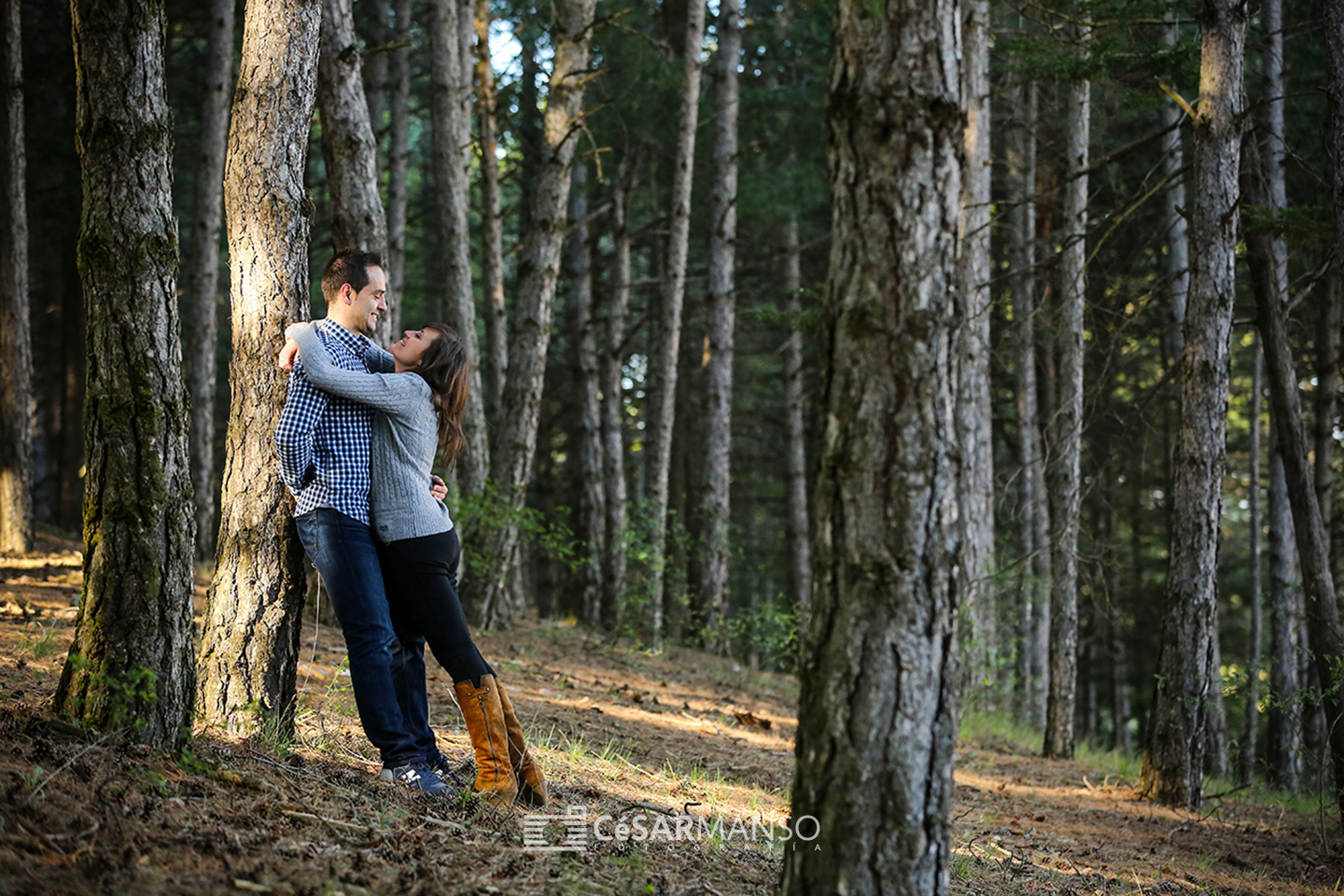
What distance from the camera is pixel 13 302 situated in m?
10.0

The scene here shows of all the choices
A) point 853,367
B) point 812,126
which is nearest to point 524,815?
point 853,367

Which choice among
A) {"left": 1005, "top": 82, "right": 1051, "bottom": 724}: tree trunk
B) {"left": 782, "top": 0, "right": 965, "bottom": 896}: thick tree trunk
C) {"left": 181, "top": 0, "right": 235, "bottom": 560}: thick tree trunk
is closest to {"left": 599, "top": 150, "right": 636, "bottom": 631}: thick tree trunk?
{"left": 181, "top": 0, "right": 235, "bottom": 560}: thick tree trunk

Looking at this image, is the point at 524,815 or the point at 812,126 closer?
the point at 524,815

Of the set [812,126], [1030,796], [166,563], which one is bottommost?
[1030,796]

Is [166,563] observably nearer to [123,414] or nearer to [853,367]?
[123,414]

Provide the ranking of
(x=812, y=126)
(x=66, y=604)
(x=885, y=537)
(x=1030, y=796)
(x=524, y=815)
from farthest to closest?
(x=812, y=126)
(x=1030, y=796)
(x=66, y=604)
(x=524, y=815)
(x=885, y=537)

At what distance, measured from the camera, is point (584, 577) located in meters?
14.0

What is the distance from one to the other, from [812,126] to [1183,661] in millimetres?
10181

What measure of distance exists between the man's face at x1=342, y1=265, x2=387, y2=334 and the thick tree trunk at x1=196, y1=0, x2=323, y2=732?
41 cm

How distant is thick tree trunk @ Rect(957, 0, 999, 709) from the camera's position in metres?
10.1

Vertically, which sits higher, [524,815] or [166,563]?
[166,563]

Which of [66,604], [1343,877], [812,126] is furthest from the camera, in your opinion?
[812,126]

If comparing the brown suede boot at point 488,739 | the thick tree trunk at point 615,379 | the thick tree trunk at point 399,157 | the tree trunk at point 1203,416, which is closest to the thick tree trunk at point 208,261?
the thick tree trunk at point 399,157

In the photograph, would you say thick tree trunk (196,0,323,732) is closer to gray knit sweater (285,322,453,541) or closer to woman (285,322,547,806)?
gray knit sweater (285,322,453,541)
